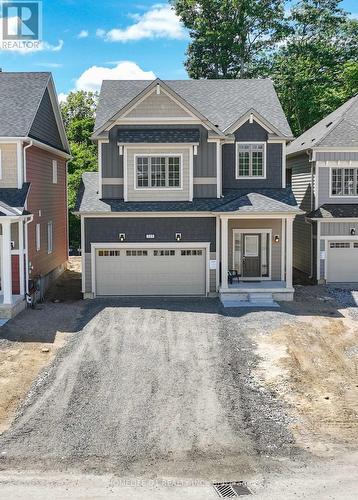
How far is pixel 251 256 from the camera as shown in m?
22.4

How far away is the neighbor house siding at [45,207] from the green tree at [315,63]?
17.9 meters

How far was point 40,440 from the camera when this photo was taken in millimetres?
10172

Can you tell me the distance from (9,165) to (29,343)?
6982mm

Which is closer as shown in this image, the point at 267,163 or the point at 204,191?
the point at 204,191

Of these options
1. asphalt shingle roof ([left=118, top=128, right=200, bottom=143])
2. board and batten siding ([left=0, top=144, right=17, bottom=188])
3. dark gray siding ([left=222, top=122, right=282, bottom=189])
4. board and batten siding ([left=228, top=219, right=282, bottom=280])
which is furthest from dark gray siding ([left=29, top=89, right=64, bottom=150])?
board and batten siding ([left=228, top=219, right=282, bottom=280])

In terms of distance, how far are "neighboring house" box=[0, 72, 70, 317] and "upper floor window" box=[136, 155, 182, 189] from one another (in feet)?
12.8

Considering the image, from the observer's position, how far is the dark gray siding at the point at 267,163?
22.5m

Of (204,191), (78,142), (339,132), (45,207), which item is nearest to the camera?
(204,191)

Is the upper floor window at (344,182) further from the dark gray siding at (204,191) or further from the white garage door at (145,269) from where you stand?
the white garage door at (145,269)

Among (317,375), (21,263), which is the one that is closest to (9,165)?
(21,263)

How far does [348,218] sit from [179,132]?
7.79 meters

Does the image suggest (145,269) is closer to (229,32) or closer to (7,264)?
(7,264)

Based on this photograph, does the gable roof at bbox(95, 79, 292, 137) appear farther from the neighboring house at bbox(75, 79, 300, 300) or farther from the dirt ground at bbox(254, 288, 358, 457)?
the dirt ground at bbox(254, 288, 358, 457)

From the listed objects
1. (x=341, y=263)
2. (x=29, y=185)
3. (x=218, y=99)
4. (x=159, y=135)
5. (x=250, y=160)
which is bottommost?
(x=341, y=263)
